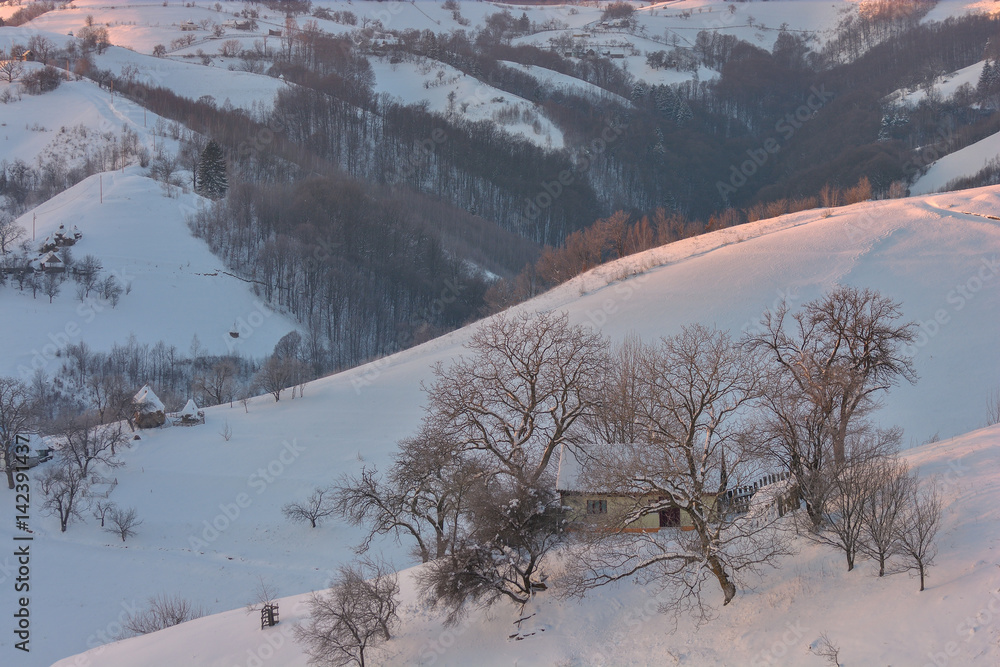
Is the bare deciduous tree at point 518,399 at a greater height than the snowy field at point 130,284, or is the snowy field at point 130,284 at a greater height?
the bare deciduous tree at point 518,399

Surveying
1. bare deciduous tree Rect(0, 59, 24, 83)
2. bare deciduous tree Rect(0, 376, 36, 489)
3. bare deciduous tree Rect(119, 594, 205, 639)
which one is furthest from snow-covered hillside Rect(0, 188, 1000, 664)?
bare deciduous tree Rect(0, 59, 24, 83)

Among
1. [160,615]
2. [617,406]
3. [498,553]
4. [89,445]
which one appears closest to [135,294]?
[89,445]

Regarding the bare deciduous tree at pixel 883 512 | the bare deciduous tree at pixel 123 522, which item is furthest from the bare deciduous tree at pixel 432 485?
the bare deciduous tree at pixel 123 522

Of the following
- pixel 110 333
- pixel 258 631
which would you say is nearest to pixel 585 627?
pixel 258 631

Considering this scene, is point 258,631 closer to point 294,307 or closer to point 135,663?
point 135,663

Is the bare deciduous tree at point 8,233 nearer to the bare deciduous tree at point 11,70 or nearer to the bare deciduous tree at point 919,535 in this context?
the bare deciduous tree at point 11,70

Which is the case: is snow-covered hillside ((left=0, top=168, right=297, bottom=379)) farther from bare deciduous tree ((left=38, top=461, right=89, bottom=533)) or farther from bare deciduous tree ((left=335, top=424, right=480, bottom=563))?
bare deciduous tree ((left=335, top=424, right=480, bottom=563))

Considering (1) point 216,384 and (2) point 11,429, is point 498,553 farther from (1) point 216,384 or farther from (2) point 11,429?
(1) point 216,384
